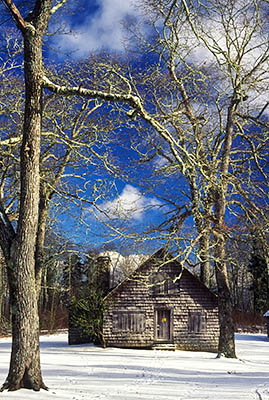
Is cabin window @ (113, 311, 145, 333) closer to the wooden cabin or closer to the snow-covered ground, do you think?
the wooden cabin

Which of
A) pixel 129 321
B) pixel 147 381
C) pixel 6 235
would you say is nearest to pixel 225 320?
pixel 147 381

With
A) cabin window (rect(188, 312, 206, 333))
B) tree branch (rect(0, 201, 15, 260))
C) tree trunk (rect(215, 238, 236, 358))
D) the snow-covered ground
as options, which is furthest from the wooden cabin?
tree branch (rect(0, 201, 15, 260))

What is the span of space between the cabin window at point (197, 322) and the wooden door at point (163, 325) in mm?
1144

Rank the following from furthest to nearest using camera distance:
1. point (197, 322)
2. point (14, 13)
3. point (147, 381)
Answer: point (197, 322)
point (147, 381)
point (14, 13)

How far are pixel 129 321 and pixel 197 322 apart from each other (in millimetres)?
3633

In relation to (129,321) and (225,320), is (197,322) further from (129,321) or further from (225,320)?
(225,320)

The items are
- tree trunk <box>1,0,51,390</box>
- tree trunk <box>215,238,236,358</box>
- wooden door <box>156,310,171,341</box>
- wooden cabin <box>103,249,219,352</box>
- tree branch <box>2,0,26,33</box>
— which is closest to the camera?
tree trunk <box>1,0,51,390</box>

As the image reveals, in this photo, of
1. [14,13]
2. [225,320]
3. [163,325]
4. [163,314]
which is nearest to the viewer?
[14,13]

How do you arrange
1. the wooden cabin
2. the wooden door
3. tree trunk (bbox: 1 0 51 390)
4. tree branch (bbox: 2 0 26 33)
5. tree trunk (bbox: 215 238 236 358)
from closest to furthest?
1. tree trunk (bbox: 1 0 51 390)
2. tree branch (bbox: 2 0 26 33)
3. tree trunk (bbox: 215 238 236 358)
4. the wooden cabin
5. the wooden door

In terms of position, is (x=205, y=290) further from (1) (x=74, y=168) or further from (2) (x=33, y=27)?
(2) (x=33, y=27)

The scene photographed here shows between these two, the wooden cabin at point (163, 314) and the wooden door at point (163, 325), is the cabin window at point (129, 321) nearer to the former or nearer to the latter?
the wooden cabin at point (163, 314)

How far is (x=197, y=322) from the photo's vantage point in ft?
74.0

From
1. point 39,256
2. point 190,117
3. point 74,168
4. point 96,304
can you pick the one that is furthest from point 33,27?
point 96,304

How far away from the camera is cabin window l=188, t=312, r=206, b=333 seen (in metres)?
22.5
